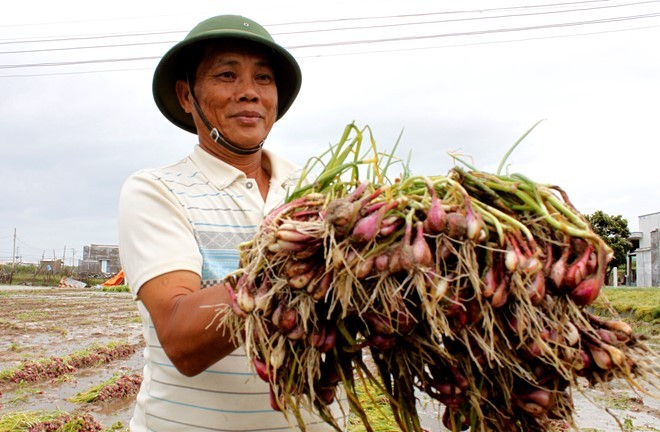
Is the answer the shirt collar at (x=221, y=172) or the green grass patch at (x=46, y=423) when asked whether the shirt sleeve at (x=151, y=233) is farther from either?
the green grass patch at (x=46, y=423)

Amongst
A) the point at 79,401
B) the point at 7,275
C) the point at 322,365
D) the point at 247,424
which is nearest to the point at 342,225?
the point at 322,365

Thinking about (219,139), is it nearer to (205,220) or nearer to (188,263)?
(205,220)

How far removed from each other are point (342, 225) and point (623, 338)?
587mm

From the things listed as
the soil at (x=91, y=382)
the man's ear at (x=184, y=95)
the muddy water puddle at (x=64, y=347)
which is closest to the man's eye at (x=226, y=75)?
the man's ear at (x=184, y=95)

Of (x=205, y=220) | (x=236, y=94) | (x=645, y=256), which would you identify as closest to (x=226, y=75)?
(x=236, y=94)

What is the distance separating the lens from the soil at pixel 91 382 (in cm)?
502

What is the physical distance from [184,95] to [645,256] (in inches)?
1495

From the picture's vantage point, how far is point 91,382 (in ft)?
23.3

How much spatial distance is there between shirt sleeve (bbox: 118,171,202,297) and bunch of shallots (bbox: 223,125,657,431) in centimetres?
35

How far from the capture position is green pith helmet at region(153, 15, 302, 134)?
70.7 inches

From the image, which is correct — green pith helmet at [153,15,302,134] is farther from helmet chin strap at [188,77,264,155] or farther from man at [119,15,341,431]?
helmet chin strap at [188,77,264,155]

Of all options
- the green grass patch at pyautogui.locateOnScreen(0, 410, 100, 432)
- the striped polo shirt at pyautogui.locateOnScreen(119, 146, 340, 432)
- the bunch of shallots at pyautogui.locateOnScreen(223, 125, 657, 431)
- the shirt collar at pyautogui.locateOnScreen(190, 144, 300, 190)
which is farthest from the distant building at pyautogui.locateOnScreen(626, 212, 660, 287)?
the bunch of shallots at pyautogui.locateOnScreen(223, 125, 657, 431)

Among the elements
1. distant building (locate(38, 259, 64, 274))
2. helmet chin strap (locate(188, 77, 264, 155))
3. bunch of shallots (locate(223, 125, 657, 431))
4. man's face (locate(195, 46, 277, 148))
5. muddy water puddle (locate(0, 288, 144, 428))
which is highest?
man's face (locate(195, 46, 277, 148))

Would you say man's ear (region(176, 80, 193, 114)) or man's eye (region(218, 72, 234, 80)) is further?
man's ear (region(176, 80, 193, 114))
